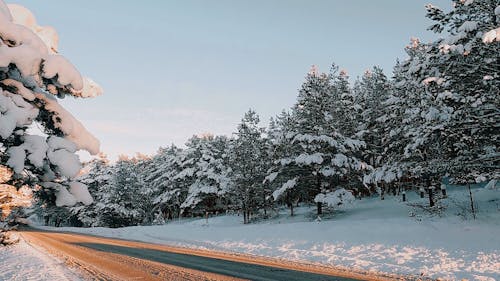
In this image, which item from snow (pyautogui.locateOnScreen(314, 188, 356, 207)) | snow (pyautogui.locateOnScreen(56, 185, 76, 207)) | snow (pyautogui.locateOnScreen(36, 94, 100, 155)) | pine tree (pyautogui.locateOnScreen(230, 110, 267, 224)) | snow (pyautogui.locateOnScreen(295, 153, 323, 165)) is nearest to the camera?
snow (pyautogui.locateOnScreen(56, 185, 76, 207))

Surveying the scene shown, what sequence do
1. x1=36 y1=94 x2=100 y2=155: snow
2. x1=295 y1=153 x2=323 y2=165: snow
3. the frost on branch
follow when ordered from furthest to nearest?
x1=295 y1=153 x2=323 y2=165: snow
x1=36 y1=94 x2=100 y2=155: snow
the frost on branch

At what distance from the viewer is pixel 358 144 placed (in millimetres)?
28359

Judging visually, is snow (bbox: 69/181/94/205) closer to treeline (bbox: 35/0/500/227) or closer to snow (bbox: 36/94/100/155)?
snow (bbox: 36/94/100/155)

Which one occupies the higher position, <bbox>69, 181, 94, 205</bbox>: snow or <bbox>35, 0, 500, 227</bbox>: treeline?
<bbox>35, 0, 500, 227</bbox>: treeline

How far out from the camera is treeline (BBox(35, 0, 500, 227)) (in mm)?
15164

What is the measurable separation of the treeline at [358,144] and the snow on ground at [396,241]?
2402 millimetres

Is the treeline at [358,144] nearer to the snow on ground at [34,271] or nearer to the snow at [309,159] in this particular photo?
the snow at [309,159]

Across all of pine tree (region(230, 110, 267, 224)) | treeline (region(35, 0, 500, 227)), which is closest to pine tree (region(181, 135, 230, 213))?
treeline (region(35, 0, 500, 227))

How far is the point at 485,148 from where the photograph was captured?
1681 cm

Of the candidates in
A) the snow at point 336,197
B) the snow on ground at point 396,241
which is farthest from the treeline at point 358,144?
the snow on ground at point 396,241

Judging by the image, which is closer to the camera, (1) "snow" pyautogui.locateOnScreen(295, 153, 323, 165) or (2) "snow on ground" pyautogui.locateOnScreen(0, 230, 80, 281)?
(2) "snow on ground" pyautogui.locateOnScreen(0, 230, 80, 281)

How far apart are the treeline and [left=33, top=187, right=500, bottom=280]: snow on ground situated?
240 centimetres

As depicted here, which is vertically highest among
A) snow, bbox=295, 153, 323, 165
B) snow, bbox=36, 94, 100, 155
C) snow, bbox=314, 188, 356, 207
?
snow, bbox=295, 153, 323, 165

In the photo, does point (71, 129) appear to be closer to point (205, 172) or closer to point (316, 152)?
point (316, 152)
